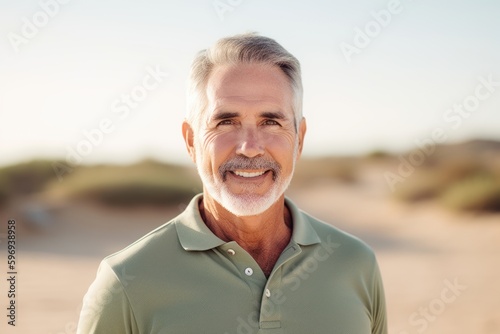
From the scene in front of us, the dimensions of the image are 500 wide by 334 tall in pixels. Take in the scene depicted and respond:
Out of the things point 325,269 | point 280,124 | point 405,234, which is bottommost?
point 405,234

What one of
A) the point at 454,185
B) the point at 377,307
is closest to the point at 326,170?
the point at 454,185

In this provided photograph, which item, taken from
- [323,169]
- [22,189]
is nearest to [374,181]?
[323,169]

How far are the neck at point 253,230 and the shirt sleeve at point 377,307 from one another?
1.24 feet

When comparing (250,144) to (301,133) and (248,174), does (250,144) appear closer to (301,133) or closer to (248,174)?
(248,174)

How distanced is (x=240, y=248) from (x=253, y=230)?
12 cm

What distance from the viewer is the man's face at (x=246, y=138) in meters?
2.27

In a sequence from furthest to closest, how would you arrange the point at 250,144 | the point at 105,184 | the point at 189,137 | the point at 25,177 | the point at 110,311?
the point at 25,177 < the point at 105,184 < the point at 189,137 < the point at 250,144 < the point at 110,311

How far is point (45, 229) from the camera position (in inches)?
577

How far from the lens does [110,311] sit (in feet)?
7.00

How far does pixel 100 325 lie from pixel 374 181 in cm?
2138

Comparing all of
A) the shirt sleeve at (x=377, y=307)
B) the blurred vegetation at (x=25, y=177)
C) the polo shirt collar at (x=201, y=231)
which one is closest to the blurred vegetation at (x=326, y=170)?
the blurred vegetation at (x=25, y=177)

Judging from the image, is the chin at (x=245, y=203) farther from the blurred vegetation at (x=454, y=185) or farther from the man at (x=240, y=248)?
the blurred vegetation at (x=454, y=185)

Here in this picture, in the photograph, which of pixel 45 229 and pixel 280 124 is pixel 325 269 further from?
pixel 45 229

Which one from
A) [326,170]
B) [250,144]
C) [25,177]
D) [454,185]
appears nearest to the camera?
[250,144]
